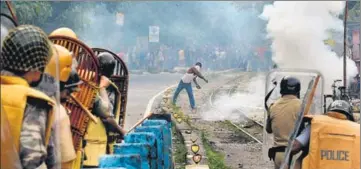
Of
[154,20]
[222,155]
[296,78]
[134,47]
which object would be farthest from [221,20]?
[296,78]

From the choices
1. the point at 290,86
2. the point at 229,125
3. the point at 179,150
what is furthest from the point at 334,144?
the point at 229,125

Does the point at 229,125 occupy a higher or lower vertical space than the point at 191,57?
lower

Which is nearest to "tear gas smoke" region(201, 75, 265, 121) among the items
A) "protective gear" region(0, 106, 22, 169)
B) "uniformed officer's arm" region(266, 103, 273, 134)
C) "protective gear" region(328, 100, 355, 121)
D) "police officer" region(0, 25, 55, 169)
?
"uniformed officer's arm" region(266, 103, 273, 134)

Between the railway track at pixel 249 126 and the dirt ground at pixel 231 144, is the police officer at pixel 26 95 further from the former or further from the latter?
the railway track at pixel 249 126

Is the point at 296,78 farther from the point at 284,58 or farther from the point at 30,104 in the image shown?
the point at 284,58

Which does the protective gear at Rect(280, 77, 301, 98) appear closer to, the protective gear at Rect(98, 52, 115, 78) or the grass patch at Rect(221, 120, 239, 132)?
the protective gear at Rect(98, 52, 115, 78)

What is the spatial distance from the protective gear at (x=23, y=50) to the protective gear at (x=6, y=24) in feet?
0.34

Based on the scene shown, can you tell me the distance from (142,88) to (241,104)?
496 cm

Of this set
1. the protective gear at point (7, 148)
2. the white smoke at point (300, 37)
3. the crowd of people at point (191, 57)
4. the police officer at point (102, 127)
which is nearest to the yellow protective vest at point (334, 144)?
the police officer at point (102, 127)

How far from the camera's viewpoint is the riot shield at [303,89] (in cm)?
602

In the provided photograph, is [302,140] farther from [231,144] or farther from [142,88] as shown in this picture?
[142,88]

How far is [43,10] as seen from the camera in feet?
37.2

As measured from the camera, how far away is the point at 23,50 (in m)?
3.89

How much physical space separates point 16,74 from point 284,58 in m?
11.4
